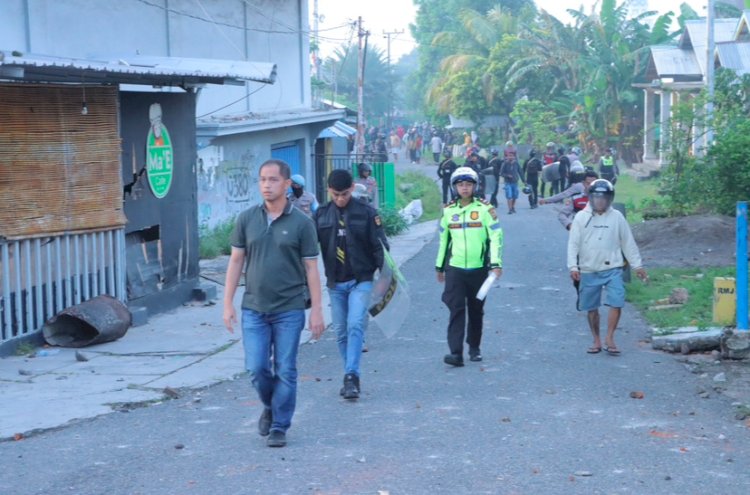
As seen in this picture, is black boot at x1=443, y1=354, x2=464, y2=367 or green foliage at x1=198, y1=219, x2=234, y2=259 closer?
black boot at x1=443, y1=354, x2=464, y2=367

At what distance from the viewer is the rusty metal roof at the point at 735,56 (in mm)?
31266

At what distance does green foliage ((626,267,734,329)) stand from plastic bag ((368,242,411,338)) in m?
3.96

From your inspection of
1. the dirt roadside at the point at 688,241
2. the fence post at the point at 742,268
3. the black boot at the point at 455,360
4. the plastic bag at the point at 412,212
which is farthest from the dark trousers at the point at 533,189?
the black boot at the point at 455,360

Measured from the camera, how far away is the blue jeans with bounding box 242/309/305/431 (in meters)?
6.80

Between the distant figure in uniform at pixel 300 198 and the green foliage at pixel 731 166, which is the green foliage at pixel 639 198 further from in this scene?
the distant figure in uniform at pixel 300 198

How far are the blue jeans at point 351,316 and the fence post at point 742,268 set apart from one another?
11.1 feet

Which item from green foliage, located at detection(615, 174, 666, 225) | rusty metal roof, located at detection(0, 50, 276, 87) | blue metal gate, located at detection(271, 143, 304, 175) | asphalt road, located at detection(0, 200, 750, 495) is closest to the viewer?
asphalt road, located at detection(0, 200, 750, 495)

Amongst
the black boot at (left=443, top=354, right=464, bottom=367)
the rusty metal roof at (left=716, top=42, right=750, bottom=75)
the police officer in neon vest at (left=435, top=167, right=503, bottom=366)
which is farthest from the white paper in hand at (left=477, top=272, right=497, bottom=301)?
the rusty metal roof at (left=716, top=42, right=750, bottom=75)

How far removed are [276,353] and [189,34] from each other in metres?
14.6

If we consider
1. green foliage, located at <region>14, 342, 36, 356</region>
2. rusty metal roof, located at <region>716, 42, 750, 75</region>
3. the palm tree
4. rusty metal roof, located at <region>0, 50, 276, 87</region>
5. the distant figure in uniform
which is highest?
the palm tree

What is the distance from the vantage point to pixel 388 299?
8.88 metres

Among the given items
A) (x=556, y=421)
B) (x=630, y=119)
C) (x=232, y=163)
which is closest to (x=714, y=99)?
(x=232, y=163)

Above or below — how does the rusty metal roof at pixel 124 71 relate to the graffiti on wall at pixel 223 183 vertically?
above

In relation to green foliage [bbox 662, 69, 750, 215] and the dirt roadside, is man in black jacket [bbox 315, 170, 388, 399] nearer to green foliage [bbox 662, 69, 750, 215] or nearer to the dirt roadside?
the dirt roadside
